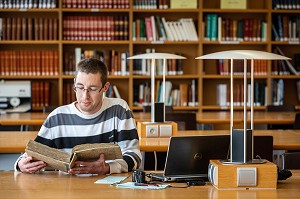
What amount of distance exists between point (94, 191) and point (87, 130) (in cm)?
72

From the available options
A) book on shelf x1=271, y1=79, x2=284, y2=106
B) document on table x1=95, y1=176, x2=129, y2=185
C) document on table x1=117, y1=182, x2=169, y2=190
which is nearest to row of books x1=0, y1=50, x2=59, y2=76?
book on shelf x1=271, y1=79, x2=284, y2=106

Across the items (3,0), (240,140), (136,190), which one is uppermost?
(3,0)

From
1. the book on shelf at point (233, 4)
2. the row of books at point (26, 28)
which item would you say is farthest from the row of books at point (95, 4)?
the book on shelf at point (233, 4)

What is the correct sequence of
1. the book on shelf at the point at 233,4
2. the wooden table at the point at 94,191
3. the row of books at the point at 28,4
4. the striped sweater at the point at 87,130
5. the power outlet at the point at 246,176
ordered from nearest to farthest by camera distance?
1. the wooden table at the point at 94,191
2. the power outlet at the point at 246,176
3. the striped sweater at the point at 87,130
4. the row of books at the point at 28,4
5. the book on shelf at the point at 233,4

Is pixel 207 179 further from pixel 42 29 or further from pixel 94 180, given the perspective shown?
pixel 42 29

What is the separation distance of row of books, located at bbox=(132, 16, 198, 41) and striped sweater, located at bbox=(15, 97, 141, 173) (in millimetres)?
4689

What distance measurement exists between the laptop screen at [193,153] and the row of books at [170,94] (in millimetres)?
5151

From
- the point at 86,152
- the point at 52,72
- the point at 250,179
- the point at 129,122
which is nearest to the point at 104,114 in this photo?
the point at 129,122

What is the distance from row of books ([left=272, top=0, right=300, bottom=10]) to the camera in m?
8.16

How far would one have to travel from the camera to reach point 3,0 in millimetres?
7910

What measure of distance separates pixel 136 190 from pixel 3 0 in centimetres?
561

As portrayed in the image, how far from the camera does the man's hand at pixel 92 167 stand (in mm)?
3020

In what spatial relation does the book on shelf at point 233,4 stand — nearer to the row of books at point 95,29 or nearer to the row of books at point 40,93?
the row of books at point 95,29

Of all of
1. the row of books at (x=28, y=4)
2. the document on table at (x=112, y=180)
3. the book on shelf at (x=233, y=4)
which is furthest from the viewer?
the book on shelf at (x=233, y=4)
